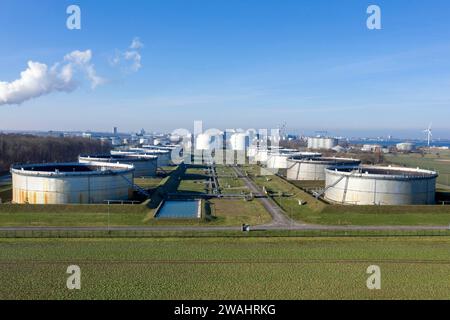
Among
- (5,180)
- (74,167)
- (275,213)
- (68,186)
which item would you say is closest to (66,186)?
(68,186)

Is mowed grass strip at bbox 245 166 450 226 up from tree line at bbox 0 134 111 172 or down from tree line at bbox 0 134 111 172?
down

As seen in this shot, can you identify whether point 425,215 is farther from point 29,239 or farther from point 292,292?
point 29,239

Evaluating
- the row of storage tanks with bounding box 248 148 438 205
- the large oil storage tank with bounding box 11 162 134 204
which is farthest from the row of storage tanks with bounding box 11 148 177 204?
the row of storage tanks with bounding box 248 148 438 205

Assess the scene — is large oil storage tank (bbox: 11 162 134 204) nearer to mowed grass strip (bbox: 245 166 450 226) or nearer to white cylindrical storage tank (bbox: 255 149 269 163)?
mowed grass strip (bbox: 245 166 450 226)

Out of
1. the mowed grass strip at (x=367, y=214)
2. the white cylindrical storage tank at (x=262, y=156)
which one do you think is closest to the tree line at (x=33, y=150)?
the white cylindrical storage tank at (x=262, y=156)
